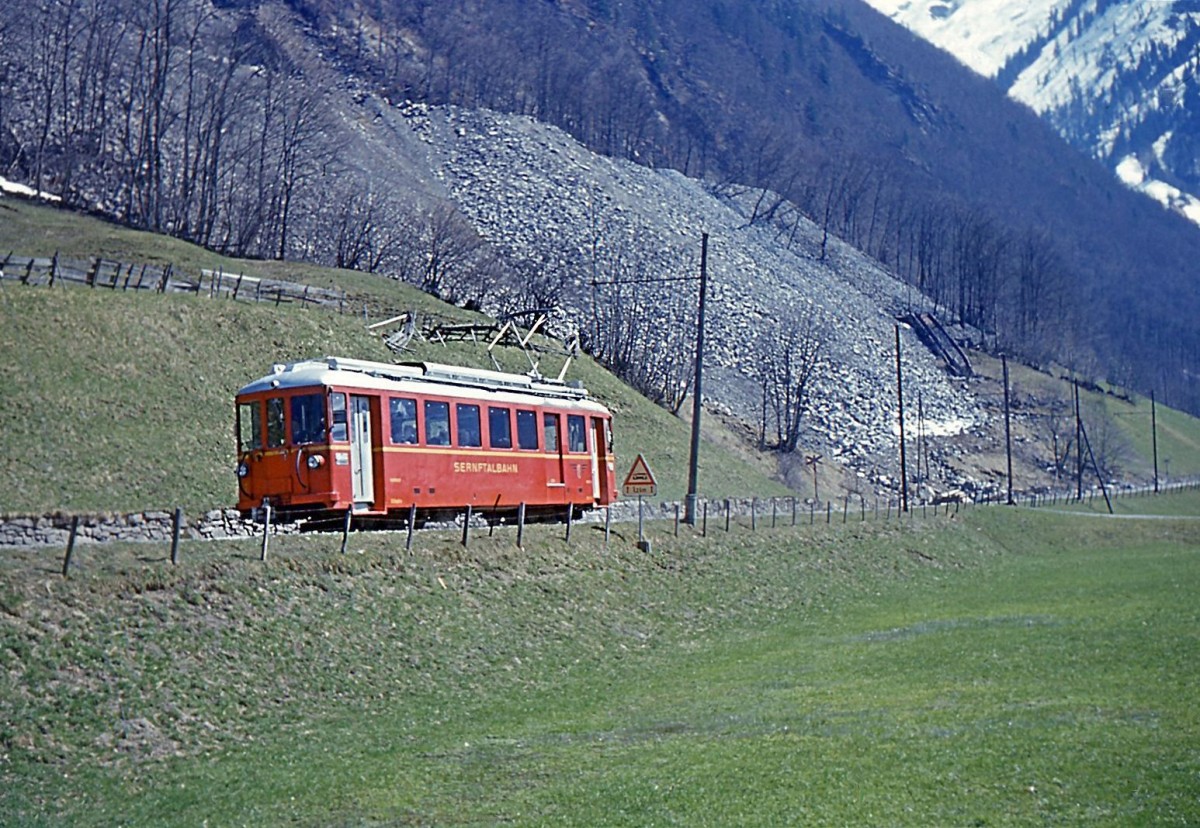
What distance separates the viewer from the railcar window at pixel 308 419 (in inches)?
1117

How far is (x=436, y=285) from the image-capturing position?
275 ft

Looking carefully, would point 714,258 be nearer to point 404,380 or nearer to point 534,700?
point 404,380

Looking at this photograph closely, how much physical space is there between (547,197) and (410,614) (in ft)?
325

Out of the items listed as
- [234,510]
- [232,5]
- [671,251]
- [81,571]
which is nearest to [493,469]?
[234,510]

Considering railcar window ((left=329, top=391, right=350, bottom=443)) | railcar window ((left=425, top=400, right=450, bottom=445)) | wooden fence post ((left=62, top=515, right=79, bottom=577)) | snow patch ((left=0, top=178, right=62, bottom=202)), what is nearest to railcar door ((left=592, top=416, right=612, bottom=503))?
railcar window ((left=425, top=400, right=450, bottom=445))

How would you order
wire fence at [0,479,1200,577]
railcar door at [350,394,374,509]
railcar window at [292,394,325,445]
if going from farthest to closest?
1. railcar door at [350,394,374,509]
2. railcar window at [292,394,325,445]
3. wire fence at [0,479,1200,577]

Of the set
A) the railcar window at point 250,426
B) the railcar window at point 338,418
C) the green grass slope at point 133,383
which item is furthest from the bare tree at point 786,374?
the railcar window at point 338,418

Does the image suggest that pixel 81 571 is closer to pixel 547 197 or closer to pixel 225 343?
pixel 225 343

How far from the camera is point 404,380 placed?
3094 cm

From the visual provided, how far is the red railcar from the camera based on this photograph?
28.5 m

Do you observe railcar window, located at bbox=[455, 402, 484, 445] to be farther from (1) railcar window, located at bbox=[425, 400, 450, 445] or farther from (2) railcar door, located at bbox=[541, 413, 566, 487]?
(2) railcar door, located at bbox=[541, 413, 566, 487]

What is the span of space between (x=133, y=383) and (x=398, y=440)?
50.5ft

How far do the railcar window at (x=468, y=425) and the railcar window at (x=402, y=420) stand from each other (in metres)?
1.79

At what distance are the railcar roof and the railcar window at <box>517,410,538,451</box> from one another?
0.50 meters
